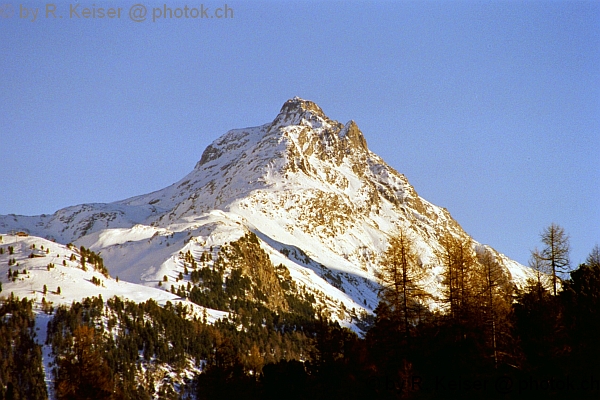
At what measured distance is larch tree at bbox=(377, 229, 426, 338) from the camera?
4628 centimetres

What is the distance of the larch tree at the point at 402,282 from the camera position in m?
46.3

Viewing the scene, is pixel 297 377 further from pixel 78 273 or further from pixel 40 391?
pixel 78 273

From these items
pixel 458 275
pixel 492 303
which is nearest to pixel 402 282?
pixel 458 275

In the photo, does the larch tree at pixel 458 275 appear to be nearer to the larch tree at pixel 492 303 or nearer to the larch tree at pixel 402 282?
the larch tree at pixel 492 303

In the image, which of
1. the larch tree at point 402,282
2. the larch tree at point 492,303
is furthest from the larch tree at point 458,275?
the larch tree at point 402,282

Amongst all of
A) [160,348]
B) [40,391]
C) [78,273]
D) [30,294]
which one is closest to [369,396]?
[40,391]

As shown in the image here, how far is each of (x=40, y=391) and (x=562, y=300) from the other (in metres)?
88.5

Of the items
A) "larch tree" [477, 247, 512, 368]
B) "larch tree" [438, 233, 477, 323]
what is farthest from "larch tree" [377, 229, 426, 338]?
"larch tree" [477, 247, 512, 368]

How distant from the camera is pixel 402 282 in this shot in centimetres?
4631

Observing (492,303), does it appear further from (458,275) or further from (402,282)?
(402,282)

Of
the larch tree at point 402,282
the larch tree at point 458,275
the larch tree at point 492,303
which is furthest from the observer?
the larch tree at point 458,275

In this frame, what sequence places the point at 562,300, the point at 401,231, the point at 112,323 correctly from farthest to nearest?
the point at 112,323, the point at 562,300, the point at 401,231

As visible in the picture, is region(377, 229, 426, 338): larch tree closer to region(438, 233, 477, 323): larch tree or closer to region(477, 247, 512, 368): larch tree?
region(438, 233, 477, 323): larch tree

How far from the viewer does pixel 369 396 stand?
49812mm
